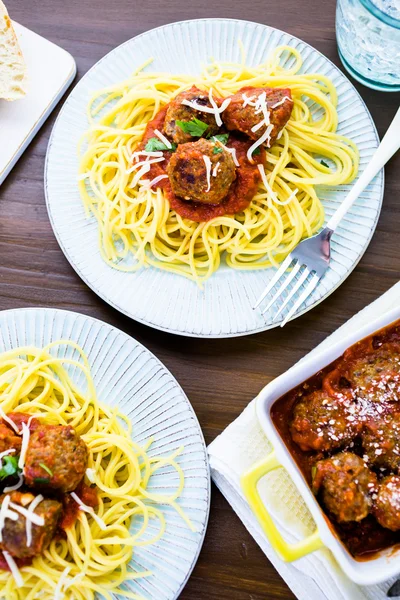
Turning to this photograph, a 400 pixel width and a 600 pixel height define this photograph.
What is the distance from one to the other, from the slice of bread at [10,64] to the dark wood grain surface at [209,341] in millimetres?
289

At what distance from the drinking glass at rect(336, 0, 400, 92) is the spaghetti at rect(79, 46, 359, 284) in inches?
11.7

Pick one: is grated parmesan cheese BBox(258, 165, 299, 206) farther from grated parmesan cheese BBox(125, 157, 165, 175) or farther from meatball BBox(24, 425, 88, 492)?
meatball BBox(24, 425, 88, 492)

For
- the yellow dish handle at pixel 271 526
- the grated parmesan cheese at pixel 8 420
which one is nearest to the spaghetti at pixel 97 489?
the grated parmesan cheese at pixel 8 420

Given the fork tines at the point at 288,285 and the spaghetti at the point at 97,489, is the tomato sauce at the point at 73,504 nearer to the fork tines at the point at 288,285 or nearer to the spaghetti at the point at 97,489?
the spaghetti at the point at 97,489

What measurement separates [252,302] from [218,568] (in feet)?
4.90

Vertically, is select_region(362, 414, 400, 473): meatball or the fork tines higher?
the fork tines

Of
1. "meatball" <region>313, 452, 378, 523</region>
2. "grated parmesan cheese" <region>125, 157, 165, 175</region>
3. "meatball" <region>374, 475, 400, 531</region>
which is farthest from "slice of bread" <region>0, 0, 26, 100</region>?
"meatball" <region>374, 475, 400, 531</region>

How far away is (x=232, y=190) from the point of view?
374cm

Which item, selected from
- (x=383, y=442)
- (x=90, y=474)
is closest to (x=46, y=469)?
(x=90, y=474)

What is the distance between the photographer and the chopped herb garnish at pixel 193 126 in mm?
3602

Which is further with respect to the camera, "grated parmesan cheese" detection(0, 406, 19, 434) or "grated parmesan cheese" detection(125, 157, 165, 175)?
"grated parmesan cheese" detection(125, 157, 165, 175)

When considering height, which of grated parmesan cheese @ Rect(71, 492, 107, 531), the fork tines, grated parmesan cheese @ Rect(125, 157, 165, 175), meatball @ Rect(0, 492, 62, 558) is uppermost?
grated parmesan cheese @ Rect(125, 157, 165, 175)

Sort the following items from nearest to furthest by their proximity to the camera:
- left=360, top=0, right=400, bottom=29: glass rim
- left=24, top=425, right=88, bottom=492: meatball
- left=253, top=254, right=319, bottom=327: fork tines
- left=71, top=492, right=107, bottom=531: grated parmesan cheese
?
left=24, top=425, right=88, bottom=492: meatball, left=71, top=492, right=107, bottom=531: grated parmesan cheese, left=360, top=0, right=400, bottom=29: glass rim, left=253, top=254, right=319, bottom=327: fork tines

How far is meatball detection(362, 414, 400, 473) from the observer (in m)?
2.99
